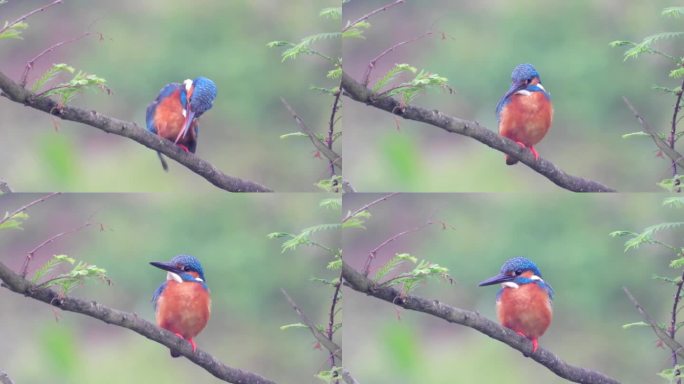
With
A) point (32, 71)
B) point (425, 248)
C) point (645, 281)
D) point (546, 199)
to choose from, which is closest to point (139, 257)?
point (32, 71)

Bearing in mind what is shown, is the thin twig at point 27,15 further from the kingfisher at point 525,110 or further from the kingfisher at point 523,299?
the kingfisher at point 523,299

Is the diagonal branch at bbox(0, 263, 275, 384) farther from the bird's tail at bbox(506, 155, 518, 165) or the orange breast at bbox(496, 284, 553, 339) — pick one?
the bird's tail at bbox(506, 155, 518, 165)

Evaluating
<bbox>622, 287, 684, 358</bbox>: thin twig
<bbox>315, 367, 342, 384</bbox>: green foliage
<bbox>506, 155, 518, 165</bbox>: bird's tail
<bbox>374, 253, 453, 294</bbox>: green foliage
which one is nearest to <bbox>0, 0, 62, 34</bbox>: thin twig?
<bbox>374, 253, 453, 294</bbox>: green foliage

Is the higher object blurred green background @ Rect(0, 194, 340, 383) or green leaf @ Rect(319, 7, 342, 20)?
green leaf @ Rect(319, 7, 342, 20)

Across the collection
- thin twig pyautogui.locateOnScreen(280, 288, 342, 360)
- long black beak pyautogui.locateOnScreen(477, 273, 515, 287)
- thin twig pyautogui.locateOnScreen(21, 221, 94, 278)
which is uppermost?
long black beak pyautogui.locateOnScreen(477, 273, 515, 287)

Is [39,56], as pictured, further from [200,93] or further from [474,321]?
[474,321]

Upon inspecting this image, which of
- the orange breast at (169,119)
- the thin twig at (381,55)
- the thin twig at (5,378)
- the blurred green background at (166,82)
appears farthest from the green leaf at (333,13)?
the thin twig at (5,378)
